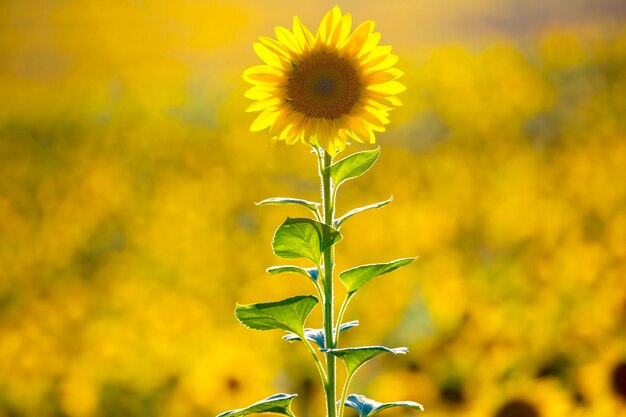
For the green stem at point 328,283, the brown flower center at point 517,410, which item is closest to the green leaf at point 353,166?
the green stem at point 328,283

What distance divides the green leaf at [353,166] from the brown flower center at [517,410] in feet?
1.56

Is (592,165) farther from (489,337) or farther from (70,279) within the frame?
(70,279)

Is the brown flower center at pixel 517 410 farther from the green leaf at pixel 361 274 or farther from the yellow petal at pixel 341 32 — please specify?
the yellow petal at pixel 341 32

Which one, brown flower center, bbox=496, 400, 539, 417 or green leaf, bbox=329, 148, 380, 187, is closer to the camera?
green leaf, bbox=329, 148, 380, 187

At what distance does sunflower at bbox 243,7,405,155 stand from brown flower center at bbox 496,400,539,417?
501mm

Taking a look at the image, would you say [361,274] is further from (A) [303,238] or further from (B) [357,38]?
(B) [357,38]

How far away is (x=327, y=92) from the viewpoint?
1.92 feet

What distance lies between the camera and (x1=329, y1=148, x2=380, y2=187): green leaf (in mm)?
592

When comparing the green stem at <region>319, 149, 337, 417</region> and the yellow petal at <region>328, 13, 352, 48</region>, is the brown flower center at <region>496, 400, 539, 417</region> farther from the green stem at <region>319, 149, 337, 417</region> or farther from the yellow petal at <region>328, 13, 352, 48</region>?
the yellow petal at <region>328, 13, 352, 48</region>

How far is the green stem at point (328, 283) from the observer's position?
23.2 inches

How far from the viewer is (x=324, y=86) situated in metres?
0.58

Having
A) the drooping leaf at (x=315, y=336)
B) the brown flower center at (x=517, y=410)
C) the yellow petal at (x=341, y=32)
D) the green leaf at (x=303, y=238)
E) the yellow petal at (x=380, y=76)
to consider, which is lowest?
the drooping leaf at (x=315, y=336)

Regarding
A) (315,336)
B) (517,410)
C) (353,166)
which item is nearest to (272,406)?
(315,336)

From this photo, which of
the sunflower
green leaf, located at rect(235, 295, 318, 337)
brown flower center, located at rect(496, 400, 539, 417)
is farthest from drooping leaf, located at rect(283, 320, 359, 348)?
brown flower center, located at rect(496, 400, 539, 417)
